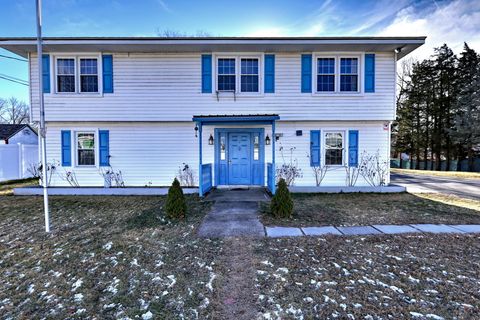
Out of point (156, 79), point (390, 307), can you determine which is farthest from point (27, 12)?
point (390, 307)

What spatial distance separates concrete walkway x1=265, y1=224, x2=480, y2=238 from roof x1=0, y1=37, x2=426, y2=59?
20.8 ft

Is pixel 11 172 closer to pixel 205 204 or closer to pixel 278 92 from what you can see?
pixel 205 204

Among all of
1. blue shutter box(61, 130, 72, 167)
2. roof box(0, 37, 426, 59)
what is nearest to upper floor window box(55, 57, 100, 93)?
roof box(0, 37, 426, 59)

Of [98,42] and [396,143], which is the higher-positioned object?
[98,42]

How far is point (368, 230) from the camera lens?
5.25 m

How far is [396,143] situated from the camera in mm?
27859

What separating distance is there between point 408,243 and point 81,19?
16218 mm

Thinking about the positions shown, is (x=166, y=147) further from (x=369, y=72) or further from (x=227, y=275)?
(x=369, y=72)

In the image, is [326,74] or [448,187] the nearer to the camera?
[326,74]

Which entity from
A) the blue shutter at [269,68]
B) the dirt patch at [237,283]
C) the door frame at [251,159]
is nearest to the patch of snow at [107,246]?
the dirt patch at [237,283]

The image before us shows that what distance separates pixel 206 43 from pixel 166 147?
404 cm

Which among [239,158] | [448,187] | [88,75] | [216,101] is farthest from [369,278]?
[448,187]

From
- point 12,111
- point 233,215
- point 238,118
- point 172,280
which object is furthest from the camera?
point 12,111

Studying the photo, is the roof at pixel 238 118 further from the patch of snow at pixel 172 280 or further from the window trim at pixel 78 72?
the patch of snow at pixel 172 280
